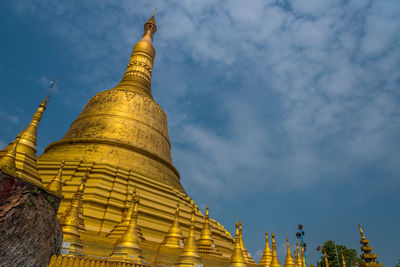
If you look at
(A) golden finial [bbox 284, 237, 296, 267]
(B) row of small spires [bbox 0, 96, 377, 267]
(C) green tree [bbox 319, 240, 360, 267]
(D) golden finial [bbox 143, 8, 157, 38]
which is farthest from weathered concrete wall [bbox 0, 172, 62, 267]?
(C) green tree [bbox 319, 240, 360, 267]

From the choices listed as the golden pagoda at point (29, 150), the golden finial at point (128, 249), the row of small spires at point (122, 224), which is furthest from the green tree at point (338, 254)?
the golden pagoda at point (29, 150)

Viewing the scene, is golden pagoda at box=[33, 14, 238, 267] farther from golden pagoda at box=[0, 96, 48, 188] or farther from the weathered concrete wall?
the weathered concrete wall

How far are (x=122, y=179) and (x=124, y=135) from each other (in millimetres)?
3751

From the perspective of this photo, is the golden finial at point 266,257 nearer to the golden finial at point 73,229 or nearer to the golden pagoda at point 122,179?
the golden pagoda at point 122,179

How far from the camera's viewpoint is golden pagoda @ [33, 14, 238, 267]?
9.98m

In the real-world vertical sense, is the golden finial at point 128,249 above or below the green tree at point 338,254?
below

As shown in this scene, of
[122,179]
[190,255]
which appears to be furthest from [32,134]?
[190,255]

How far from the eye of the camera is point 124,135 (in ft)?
56.3

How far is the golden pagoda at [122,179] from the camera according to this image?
9.98 meters

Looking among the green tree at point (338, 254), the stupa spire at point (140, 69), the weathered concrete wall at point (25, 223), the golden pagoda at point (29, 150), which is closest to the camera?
the weathered concrete wall at point (25, 223)

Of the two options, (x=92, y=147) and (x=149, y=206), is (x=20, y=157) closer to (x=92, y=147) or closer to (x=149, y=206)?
(x=149, y=206)

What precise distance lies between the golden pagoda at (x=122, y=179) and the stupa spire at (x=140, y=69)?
0.27ft

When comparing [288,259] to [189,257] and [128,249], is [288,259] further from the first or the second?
[128,249]

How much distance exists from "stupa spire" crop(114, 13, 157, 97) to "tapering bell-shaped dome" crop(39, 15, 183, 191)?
0.29ft
